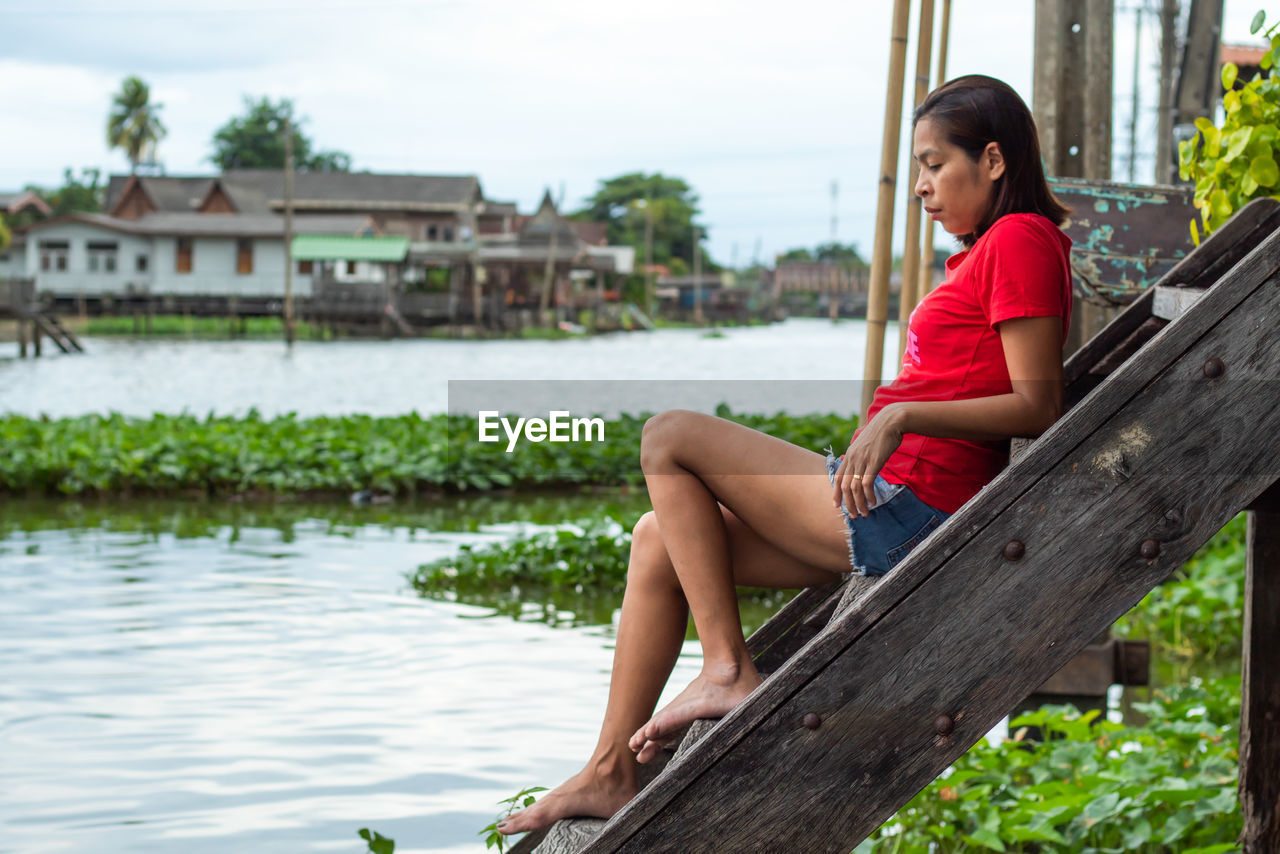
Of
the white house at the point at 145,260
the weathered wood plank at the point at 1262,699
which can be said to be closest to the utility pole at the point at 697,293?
the white house at the point at 145,260

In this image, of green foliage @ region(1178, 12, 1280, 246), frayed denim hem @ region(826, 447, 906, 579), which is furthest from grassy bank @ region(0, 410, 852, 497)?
frayed denim hem @ region(826, 447, 906, 579)

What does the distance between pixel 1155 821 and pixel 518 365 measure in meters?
29.6

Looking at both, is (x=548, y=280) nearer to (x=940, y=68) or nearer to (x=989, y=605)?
(x=940, y=68)

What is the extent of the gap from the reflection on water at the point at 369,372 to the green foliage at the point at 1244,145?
10814mm

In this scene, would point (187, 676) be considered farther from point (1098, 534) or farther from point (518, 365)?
point (518, 365)

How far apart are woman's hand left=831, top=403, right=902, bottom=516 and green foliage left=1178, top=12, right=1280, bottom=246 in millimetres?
1206

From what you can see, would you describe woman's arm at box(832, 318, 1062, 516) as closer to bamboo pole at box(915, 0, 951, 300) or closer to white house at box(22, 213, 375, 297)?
bamboo pole at box(915, 0, 951, 300)

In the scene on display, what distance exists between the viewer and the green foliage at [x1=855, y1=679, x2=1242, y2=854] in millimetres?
3121

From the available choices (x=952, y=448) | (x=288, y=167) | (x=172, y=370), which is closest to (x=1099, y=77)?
(x=952, y=448)

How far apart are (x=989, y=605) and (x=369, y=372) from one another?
91.5ft

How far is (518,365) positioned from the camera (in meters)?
32.4

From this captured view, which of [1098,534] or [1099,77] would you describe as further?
[1099,77]

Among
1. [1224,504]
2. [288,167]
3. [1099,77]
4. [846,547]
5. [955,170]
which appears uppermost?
[288,167]

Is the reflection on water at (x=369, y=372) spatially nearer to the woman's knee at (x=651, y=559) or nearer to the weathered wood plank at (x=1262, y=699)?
the weathered wood plank at (x=1262, y=699)
